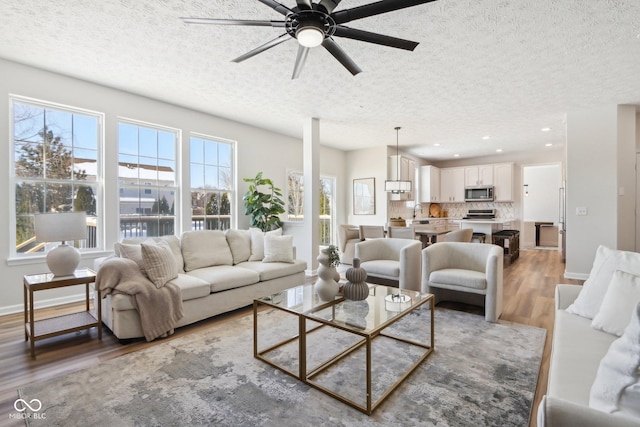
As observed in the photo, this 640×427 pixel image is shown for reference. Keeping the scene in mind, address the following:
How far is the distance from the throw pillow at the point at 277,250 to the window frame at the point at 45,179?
215 cm

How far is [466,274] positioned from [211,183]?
4196 mm

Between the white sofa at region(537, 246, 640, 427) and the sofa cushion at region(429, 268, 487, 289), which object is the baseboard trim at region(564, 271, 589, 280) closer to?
the sofa cushion at region(429, 268, 487, 289)

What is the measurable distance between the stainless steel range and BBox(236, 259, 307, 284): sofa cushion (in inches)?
269

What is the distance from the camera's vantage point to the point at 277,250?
415 cm

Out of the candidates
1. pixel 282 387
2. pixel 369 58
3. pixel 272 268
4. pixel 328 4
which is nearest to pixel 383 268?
pixel 272 268

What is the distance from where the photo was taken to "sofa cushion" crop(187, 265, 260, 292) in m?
3.31

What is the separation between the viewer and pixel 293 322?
3.22m

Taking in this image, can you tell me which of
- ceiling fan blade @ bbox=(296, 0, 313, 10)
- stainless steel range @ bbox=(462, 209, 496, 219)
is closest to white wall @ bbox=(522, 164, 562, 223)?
stainless steel range @ bbox=(462, 209, 496, 219)

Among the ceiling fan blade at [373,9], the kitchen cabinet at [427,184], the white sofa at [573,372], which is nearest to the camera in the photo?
the white sofa at [573,372]

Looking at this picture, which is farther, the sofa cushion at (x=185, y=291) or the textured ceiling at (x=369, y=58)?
the sofa cushion at (x=185, y=291)

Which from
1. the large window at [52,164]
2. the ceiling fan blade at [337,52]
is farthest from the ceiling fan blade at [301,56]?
the large window at [52,164]

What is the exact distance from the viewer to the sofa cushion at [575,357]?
4.30 ft

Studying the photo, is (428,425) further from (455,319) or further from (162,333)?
(162,333)

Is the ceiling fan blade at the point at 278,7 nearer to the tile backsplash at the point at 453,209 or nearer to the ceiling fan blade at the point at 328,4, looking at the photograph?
the ceiling fan blade at the point at 328,4
